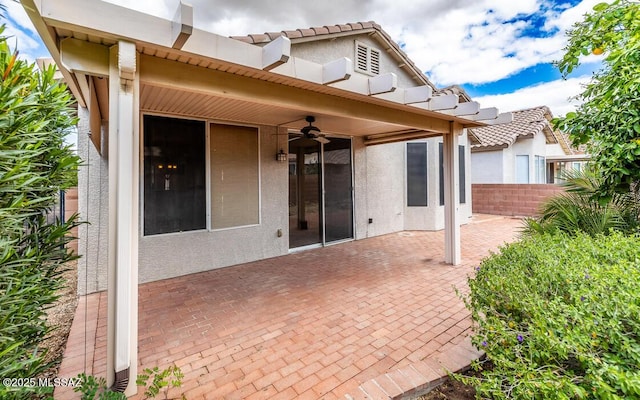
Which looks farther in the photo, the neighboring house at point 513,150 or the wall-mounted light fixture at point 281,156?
the neighboring house at point 513,150

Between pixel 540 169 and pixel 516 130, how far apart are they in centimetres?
392

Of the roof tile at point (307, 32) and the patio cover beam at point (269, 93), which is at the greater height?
the roof tile at point (307, 32)

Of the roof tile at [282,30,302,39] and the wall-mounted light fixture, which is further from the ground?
the roof tile at [282,30,302,39]

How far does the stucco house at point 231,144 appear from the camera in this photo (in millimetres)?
2697

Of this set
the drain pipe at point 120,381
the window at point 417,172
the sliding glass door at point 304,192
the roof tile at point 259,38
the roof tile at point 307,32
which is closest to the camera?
the drain pipe at point 120,381

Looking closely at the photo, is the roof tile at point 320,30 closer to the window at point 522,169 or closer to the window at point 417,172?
the window at point 417,172

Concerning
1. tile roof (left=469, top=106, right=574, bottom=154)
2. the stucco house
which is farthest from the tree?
tile roof (left=469, top=106, right=574, bottom=154)

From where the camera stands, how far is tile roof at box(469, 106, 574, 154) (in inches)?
618

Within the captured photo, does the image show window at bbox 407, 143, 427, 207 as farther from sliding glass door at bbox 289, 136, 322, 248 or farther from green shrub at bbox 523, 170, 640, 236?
green shrub at bbox 523, 170, 640, 236

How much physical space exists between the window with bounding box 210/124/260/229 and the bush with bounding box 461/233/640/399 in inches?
207

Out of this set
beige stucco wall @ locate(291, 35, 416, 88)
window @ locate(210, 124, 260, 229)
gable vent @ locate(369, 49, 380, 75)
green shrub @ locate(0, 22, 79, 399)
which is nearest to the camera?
green shrub @ locate(0, 22, 79, 399)

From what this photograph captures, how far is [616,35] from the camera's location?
3791 millimetres

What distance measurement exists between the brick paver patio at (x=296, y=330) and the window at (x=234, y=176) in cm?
117

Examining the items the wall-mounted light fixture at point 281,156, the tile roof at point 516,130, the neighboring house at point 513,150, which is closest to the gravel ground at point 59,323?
the wall-mounted light fixture at point 281,156
